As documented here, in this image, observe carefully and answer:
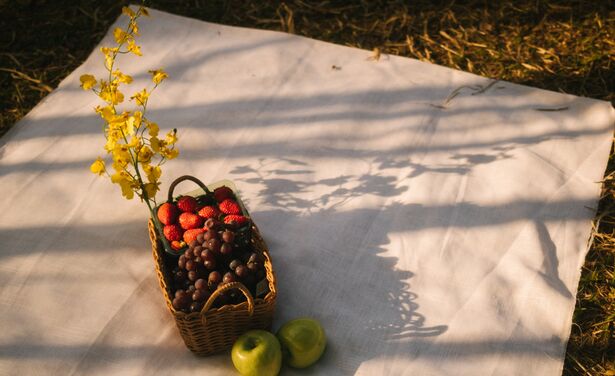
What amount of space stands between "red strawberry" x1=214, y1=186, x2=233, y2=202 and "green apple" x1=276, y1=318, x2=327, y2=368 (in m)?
0.39

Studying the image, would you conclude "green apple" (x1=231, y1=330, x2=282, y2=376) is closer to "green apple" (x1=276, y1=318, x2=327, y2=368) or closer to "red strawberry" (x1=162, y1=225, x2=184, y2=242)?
"green apple" (x1=276, y1=318, x2=327, y2=368)

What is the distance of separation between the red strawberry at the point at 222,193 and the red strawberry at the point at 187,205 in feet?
0.22

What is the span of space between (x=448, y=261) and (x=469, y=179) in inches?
13.8

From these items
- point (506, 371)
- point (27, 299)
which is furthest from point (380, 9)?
point (27, 299)

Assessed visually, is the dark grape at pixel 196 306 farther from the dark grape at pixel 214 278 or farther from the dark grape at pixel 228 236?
the dark grape at pixel 228 236

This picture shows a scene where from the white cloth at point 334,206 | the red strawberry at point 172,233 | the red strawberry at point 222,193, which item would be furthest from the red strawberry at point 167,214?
the white cloth at point 334,206

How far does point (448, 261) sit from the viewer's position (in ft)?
5.87

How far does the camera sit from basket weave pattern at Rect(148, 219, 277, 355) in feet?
4.58

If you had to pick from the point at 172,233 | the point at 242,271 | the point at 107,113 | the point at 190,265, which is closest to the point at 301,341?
the point at 242,271

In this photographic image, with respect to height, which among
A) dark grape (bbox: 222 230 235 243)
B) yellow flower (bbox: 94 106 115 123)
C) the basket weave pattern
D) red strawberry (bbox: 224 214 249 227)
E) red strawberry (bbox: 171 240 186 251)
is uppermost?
yellow flower (bbox: 94 106 115 123)

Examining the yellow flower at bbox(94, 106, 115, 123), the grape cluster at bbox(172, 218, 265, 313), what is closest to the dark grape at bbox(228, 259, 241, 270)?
the grape cluster at bbox(172, 218, 265, 313)

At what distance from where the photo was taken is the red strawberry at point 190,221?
156cm

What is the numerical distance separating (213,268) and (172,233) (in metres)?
0.17

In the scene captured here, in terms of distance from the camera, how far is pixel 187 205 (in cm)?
161
